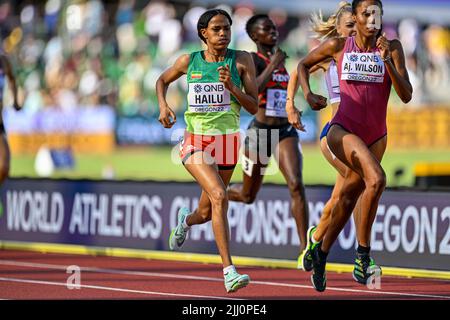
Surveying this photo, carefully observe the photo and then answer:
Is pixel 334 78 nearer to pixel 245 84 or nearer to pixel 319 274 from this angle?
pixel 245 84

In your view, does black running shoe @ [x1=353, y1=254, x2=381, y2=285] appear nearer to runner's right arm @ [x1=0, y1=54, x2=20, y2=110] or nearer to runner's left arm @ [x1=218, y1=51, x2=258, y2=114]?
runner's left arm @ [x1=218, y1=51, x2=258, y2=114]

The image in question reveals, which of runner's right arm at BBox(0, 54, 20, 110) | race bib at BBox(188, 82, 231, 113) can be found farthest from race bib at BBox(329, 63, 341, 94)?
runner's right arm at BBox(0, 54, 20, 110)

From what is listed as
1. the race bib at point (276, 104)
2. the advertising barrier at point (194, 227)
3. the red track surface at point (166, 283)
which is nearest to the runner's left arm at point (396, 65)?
the red track surface at point (166, 283)

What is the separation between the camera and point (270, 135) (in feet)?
44.3

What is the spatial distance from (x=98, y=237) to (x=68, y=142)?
18.8 m

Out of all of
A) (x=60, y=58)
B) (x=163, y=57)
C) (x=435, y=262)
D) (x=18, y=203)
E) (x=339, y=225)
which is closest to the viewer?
(x=339, y=225)

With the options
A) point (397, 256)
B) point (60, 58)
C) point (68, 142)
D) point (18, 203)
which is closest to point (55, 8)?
point (60, 58)

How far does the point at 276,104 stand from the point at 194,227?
7.19ft

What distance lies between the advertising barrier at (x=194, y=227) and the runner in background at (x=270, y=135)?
571 millimetres

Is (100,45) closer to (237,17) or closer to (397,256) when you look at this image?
(237,17)

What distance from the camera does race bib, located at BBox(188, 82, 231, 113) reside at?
417 inches

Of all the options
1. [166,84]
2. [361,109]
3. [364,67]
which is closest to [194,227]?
[166,84]

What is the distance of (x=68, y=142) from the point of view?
34094 mm

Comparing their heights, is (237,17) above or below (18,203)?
above
